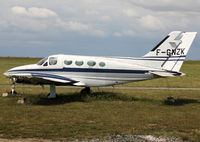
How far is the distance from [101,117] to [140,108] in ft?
12.6

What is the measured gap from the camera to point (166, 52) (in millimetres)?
20312

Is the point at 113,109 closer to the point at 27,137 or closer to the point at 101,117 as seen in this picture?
the point at 101,117

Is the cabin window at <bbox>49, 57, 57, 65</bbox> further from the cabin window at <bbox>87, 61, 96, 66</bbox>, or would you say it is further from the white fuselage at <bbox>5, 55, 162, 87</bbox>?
the cabin window at <bbox>87, 61, 96, 66</bbox>

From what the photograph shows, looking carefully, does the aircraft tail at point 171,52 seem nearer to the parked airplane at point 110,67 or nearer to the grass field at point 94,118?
the parked airplane at point 110,67

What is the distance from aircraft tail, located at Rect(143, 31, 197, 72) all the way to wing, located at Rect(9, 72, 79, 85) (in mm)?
6105

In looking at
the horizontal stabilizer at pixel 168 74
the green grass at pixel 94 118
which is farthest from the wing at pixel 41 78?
the horizontal stabilizer at pixel 168 74

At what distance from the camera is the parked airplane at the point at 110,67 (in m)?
19.9

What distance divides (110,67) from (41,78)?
4980 mm

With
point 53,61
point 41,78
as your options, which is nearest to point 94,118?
point 41,78

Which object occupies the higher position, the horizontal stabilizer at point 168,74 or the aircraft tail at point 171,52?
the aircraft tail at point 171,52

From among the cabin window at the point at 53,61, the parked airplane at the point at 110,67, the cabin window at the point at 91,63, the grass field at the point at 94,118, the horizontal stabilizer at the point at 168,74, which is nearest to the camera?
the grass field at the point at 94,118

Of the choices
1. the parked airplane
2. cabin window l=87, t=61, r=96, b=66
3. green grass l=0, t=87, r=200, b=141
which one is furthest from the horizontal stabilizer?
cabin window l=87, t=61, r=96, b=66

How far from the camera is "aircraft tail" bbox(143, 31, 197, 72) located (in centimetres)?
1981

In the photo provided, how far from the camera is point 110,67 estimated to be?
20641 millimetres
